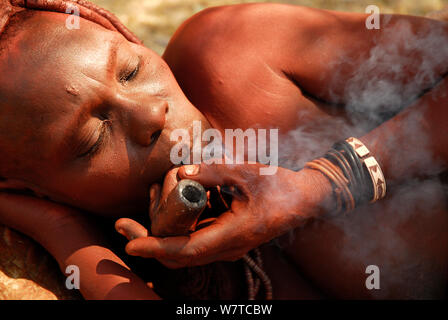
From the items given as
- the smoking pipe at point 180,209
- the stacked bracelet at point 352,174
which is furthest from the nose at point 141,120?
the stacked bracelet at point 352,174

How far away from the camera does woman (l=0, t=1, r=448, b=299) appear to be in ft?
4.41

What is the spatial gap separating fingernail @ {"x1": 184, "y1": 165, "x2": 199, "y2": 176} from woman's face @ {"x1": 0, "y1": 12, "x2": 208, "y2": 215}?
10 centimetres

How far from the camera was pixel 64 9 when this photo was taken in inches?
Answer: 59.7

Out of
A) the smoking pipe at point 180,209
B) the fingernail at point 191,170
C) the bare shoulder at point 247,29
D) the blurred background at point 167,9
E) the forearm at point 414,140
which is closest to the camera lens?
the smoking pipe at point 180,209

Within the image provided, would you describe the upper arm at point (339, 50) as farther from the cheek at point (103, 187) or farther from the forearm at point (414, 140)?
the cheek at point (103, 187)

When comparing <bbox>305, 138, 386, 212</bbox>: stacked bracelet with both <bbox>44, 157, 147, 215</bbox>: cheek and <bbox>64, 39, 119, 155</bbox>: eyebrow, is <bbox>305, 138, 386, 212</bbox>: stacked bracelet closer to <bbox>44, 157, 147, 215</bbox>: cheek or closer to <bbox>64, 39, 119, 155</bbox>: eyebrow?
<bbox>44, 157, 147, 215</bbox>: cheek

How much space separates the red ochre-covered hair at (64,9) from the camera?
1.44m

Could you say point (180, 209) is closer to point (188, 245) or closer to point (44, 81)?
point (188, 245)

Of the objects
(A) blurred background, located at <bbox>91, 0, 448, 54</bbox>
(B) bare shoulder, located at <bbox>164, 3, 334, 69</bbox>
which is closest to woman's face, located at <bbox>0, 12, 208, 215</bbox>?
(B) bare shoulder, located at <bbox>164, 3, 334, 69</bbox>

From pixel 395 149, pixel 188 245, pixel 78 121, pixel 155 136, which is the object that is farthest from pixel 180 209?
pixel 395 149

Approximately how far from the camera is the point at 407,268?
1.63 meters

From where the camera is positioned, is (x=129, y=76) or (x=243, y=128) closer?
(x=129, y=76)

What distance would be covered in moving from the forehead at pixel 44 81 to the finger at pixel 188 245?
44 centimetres

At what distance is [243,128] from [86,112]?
1.91 ft
